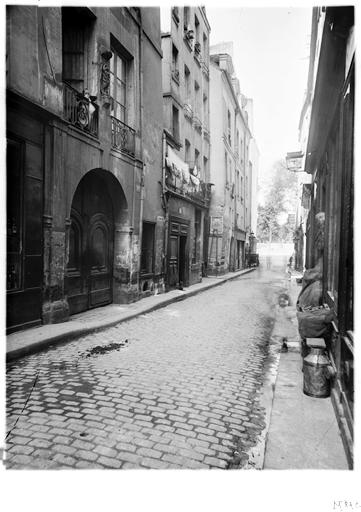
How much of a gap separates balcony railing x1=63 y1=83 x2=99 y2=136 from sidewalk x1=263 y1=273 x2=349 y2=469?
659 cm

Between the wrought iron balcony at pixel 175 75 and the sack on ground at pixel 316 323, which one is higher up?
the wrought iron balcony at pixel 175 75

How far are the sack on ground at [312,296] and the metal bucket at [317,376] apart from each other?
7.27 feet

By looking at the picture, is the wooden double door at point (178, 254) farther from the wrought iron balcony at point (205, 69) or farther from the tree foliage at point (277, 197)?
the tree foliage at point (277, 197)

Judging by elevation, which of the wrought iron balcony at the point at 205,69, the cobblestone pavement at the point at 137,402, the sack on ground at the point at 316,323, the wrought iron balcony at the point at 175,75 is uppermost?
the wrought iron balcony at the point at 205,69

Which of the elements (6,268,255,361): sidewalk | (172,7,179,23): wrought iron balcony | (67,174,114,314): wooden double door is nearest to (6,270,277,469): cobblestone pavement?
(6,268,255,361): sidewalk

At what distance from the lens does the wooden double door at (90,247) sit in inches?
352

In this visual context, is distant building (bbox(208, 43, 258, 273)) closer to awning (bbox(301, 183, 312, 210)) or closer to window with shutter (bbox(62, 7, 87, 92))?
awning (bbox(301, 183, 312, 210))

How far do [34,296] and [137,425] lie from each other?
13.9ft

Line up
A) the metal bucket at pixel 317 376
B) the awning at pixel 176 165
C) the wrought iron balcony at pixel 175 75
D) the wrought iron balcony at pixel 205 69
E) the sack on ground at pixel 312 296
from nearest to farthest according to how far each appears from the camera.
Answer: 1. the metal bucket at pixel 317 376
2. the sack on ground at pixel 312 296
3. the awning at pixel 176 165
4. the wrought iron balcony at pixel 175 75
5. the wrought iron balcony at pixel 205 69

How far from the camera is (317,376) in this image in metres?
4.23

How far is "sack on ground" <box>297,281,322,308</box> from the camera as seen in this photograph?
642cm

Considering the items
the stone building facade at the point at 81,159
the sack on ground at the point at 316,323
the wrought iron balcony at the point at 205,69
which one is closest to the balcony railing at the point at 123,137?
the stone building facade at the point at 81,159

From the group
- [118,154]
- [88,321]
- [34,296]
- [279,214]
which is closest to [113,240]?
[118,154]
